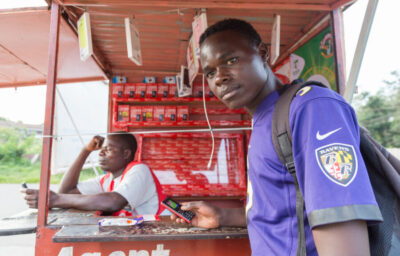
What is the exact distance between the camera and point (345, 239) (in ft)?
2.05

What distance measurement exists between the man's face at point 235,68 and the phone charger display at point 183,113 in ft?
10.1

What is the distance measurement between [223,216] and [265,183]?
0.60 metres

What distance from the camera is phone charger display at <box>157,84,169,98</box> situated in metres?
4.24

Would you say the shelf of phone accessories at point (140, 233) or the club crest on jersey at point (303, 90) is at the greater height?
the club crest on jersey at point (303, 90)

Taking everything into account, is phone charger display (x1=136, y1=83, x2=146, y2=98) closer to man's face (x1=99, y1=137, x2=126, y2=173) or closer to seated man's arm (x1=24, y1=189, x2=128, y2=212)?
man's face (x1=99, y1=137, x2=126, y2=173)

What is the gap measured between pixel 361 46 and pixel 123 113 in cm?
341

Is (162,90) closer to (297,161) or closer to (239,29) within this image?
(239,29)

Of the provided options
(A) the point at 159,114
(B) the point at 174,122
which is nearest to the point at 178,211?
(B) the point at 174,122

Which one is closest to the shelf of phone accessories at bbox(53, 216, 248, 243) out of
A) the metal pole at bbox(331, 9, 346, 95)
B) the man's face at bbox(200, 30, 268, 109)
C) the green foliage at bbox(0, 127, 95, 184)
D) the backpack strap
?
the backpack strap

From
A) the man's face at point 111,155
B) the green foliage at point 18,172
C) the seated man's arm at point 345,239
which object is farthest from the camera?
the green foliage at point 18,172

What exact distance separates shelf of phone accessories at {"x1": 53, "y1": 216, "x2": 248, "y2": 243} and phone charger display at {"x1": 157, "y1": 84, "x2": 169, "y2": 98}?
2.96 meters

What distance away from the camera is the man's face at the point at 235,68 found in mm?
1043

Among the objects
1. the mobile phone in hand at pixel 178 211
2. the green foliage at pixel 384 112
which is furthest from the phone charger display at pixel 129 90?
the green foliage at pixel 384 112

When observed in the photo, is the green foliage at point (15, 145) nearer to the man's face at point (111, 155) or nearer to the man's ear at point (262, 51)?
the man's face at point (111, 155)
